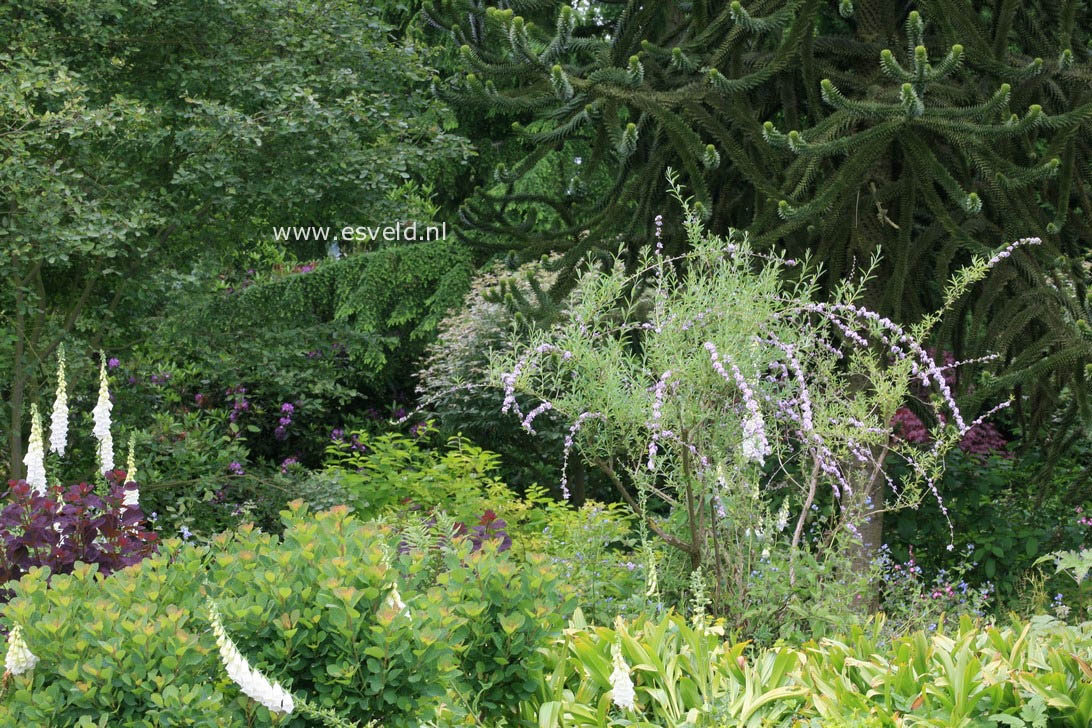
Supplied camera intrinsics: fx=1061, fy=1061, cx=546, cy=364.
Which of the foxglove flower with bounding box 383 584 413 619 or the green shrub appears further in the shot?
the green shrub

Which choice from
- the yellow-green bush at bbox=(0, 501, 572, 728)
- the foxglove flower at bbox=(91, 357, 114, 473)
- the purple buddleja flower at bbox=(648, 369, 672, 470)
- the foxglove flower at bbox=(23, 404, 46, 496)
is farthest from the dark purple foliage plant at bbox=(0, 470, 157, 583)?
the purple buddleja flower at bbox=(648, 369, 672, 470)

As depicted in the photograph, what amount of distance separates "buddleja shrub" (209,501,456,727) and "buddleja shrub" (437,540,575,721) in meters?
0.17

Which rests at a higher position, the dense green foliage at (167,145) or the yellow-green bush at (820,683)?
the dense green foliage at (167,145)

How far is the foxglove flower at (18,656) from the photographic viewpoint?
2.41 metres

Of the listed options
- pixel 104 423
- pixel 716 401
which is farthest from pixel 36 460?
pixel 716 401

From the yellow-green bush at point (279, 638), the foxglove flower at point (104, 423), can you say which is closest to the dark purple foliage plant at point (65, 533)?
the foxglove flower at point (104, 423)

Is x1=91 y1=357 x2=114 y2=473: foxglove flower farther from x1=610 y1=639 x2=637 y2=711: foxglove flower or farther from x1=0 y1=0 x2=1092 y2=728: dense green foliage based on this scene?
x1=610 y1=639 x2=637 y2=711: foxglove flower

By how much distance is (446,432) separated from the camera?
374 inches

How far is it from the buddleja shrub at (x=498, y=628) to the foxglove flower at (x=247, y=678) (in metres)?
0.57

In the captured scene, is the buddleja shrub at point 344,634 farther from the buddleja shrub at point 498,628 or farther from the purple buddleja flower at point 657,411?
the purple buddleja flower at point 657,411

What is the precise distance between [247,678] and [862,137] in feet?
12.5

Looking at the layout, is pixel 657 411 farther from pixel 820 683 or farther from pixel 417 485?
pixel 417 485

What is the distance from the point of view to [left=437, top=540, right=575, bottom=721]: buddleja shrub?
9.45 ft

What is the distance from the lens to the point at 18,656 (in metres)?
2.44
